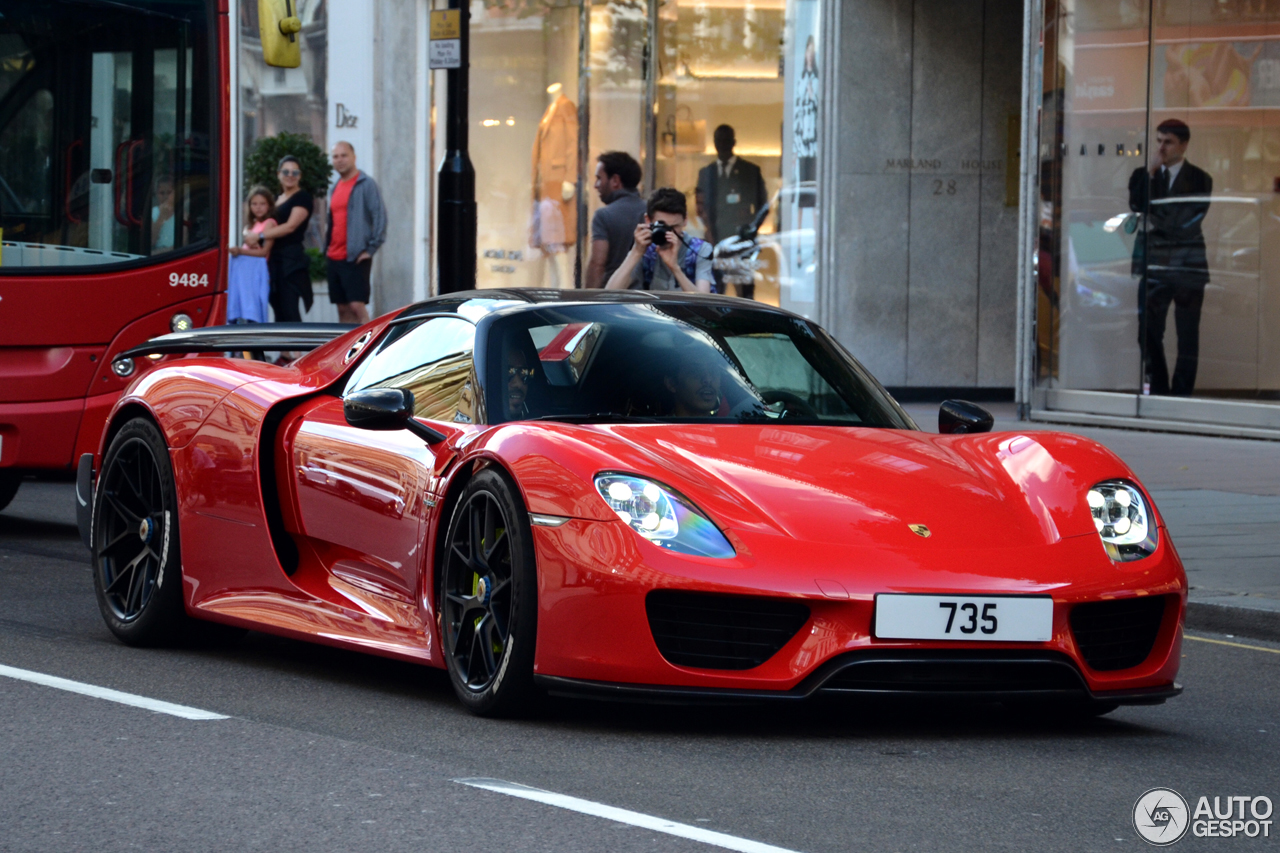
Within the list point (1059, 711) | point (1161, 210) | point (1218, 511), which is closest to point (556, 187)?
point (1161, 210)

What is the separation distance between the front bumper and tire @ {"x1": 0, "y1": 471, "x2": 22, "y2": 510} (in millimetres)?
6068

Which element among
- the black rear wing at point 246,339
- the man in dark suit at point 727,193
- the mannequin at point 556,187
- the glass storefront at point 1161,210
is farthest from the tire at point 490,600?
the mannequin at point 556,187

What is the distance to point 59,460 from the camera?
9977 mm

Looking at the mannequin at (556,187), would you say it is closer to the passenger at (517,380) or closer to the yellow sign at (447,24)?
the yellow sign at (447,24)

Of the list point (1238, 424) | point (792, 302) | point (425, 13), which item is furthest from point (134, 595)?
point (425, 13)

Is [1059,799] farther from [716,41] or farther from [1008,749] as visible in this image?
[716,41]

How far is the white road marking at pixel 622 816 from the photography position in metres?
4.07

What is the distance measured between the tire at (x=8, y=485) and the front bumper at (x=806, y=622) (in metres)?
6.07

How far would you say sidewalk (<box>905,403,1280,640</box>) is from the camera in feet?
25.7

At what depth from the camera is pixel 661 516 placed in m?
5.11

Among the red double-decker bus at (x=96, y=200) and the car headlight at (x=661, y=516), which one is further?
the red double-decker bus at (x=96, y=200)

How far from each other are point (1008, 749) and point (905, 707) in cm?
61

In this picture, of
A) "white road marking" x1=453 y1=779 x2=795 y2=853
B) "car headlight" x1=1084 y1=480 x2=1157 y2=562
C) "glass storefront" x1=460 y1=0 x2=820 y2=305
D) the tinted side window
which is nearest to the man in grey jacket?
"glass storefront" x1=460 y1=0 x2=820 y2=305

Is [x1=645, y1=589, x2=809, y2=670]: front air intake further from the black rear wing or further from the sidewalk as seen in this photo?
the sidewalk
